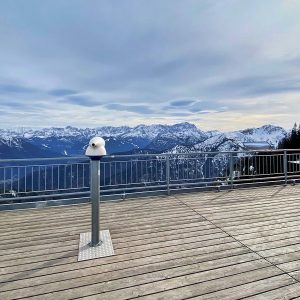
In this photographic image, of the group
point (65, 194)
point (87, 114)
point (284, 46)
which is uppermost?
point (87, 114)

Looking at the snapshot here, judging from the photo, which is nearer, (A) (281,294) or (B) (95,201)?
(A) (281,294)

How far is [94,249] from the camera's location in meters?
3.72

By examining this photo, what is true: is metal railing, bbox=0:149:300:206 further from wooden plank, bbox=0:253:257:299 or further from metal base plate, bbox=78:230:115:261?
wooden plank, bbox=0:253:257:299

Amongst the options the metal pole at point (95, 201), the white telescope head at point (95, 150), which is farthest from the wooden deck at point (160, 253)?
the white telescope head at point (95, 150)

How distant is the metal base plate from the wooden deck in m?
0.09

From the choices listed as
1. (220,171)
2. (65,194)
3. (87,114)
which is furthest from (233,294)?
(87,114)

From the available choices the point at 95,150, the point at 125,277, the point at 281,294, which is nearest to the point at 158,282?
the point at 125,277

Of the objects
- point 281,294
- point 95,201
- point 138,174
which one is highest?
point 138,174

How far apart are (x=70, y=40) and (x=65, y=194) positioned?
14.8 feet

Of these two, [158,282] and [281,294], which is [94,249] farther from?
[281,294]

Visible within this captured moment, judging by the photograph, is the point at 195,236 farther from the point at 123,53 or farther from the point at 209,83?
the point at 209,83

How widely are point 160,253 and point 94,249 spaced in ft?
2.75

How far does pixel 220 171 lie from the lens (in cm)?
801

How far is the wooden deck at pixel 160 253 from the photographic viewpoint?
274cm
